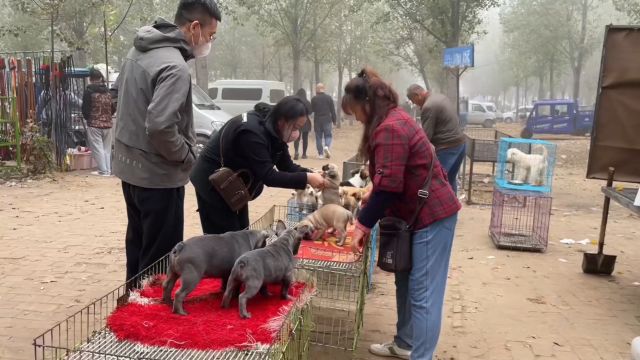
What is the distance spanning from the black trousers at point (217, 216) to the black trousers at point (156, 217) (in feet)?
1.34

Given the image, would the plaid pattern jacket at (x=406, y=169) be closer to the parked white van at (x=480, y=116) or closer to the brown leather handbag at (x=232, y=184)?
the brown leather handbag at (x=232, y=184)

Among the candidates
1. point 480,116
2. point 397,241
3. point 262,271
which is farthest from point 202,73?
point 480,116

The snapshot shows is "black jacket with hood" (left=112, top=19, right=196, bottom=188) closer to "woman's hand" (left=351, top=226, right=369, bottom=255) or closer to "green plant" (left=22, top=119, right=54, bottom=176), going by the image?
"woman's hand" (left=351, top=226, right=369, bottom=255)

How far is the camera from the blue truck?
26016 mm

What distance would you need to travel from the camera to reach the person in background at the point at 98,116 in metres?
11.1

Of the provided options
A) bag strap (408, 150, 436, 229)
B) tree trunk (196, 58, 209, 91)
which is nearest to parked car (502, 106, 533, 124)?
tree trunk (196, 58, 209, 91)

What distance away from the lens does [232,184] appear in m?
3.70

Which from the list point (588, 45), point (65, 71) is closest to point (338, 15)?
point (588, 45)

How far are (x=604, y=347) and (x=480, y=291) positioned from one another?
4.55 feet

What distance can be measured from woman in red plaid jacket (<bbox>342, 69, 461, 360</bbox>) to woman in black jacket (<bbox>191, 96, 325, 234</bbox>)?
1.80ft

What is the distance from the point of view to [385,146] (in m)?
3.11

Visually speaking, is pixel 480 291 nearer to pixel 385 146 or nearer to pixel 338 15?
pixel 385 146

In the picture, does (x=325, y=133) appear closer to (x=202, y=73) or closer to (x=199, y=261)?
(x=202, y=73)

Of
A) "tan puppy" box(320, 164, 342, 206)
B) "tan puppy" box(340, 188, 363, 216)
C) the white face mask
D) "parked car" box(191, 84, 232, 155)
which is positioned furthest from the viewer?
"parked car" box(191, 84, 232, 155)
